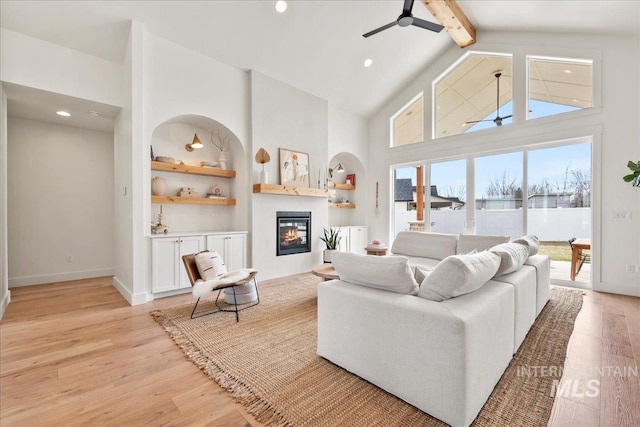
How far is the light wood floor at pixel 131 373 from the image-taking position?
1618 mm

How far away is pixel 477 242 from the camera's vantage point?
3.92 m

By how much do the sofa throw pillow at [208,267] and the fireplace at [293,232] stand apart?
1754 millimetres

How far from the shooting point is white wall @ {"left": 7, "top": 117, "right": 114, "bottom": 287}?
175 inches

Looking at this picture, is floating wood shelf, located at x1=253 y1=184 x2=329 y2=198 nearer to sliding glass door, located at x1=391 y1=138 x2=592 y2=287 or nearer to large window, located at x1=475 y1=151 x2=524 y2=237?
sliding glass door, located at x1=391 y1=138 x2=592 y2=287

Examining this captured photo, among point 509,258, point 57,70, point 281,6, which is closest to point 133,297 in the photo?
point 57,70

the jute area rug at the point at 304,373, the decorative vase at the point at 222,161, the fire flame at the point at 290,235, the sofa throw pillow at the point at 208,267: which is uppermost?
the decorative vase at the point at 222,161

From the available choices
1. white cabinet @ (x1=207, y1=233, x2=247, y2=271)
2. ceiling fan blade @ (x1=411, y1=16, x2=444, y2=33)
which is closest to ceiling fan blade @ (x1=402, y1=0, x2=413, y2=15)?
ceiling fan blade @ (x1=411, y1=16, x2=444, y2=33)

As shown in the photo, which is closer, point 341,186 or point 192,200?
point 192,200

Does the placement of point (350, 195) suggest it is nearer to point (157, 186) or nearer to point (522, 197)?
point (522, 197)

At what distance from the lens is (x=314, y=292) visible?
13.3 feet

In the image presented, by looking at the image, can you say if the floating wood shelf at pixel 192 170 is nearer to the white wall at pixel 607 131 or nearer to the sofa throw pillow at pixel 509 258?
the sofa throw pillow at pixel 509 258

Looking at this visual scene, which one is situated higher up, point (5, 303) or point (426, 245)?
point (426, 245)

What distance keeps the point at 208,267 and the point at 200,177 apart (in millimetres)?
2145

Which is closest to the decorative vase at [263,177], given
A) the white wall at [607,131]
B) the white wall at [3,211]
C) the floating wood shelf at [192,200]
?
the floating wood shelf at [192,200]
